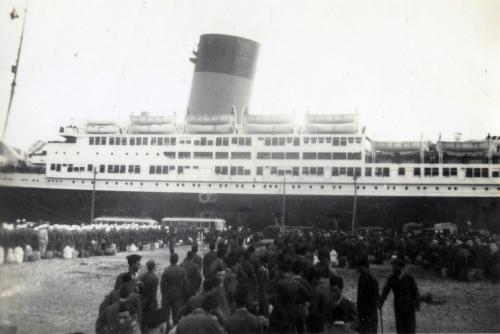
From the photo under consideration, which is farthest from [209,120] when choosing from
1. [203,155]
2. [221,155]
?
[221,155]

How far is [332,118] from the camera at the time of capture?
32.7 meters

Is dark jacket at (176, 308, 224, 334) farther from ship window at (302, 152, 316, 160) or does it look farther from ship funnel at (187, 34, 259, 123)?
ship funnel at (187, 34, 259, 123)

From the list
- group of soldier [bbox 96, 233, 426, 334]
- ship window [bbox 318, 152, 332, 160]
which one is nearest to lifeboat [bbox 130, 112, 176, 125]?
ship window [bbox 318, 152, 332, 160]

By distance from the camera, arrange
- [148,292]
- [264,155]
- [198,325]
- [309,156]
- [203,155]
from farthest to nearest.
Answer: [203,155] → [264,155] → [309,156] → [148,292] → [198,325]

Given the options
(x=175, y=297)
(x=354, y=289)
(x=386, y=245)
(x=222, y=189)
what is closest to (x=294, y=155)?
(x=222, y=189)

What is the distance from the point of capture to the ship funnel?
35.8 metres

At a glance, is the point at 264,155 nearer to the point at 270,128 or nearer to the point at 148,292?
the point at 270,128

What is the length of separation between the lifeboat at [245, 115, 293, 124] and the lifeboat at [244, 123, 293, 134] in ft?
1.20

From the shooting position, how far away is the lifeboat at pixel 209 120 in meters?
34.1

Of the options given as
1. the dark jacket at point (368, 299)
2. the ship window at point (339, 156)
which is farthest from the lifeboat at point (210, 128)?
the dark jacket at point (368, 299)

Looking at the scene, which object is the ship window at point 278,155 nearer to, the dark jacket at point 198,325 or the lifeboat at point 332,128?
the lifeboat at point 332,128

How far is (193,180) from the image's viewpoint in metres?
32.8

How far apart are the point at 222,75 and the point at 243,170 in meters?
7.88

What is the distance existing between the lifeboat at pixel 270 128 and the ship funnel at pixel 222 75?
122 inches
